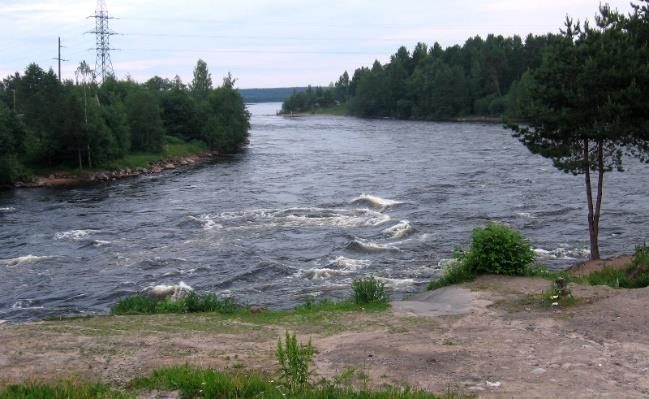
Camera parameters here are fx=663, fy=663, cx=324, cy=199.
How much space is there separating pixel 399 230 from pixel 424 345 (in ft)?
61.5

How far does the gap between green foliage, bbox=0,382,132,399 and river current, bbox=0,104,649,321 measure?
35.4ft

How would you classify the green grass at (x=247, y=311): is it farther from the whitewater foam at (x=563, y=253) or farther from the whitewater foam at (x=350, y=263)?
the whitewater foam at (x=563, y=253)

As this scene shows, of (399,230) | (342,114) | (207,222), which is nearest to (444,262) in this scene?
(399,230)

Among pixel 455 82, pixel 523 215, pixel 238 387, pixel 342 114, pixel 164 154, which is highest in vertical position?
pixel 455 82

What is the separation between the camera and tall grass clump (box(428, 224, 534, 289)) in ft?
58.0

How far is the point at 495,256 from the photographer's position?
58.1ft

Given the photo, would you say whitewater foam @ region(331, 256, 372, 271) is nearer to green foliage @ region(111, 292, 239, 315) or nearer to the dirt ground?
green foliage @ region(111, 292, 239, 315)

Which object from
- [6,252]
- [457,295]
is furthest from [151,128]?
[457,295]

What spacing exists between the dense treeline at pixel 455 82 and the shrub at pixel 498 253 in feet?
299

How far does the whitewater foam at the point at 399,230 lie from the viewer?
97.3 ft

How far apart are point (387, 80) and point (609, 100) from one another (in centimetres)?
13030

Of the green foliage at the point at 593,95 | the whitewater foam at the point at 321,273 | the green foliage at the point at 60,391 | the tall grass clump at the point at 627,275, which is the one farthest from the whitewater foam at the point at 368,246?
the green foliage at the point at 60,391

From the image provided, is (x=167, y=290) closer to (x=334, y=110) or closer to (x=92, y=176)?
(x=92, y=176)

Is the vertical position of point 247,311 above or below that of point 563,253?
above
